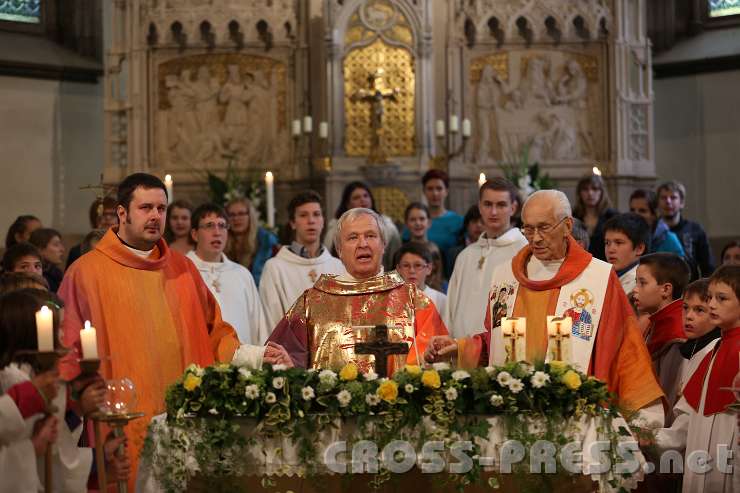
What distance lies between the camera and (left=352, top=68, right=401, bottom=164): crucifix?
12.2 metres

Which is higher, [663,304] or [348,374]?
[663,304]

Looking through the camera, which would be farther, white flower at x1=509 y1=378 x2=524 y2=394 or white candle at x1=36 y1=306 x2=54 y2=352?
white flower at x1=509 y1=378 x2=524 y2=394

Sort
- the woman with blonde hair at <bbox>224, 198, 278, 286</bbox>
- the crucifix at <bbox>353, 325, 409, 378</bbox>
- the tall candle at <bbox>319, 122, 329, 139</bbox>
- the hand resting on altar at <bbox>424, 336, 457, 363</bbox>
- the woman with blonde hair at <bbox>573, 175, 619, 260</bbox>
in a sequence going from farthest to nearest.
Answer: the tall candle at <bbox>319, 122, 329, 139</bbox> < the woman with blonde hair at <bbox>573, 175, 619, 260</bbox> < the woman with blonde hair at <bbox>224, 198, 278, 286</bbox> < the hand resting on altar at <bbox>424, 336, 457, 363</bbox> < the crucifix at <bbox>353, 325, 409, 378</bbox>

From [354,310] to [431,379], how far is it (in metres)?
1.29

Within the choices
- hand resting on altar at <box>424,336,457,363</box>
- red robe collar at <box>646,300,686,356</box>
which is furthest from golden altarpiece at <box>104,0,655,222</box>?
hand resting on altar at <box>424,336,457,363</box>

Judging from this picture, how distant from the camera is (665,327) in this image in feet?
21.3

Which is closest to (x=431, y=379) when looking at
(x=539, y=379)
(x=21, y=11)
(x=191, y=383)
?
(x=539, y=379)

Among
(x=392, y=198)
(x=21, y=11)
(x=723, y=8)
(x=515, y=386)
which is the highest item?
(x=21, y=11)

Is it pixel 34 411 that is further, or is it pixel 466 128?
pixel 466 128

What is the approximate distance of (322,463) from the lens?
4.46m

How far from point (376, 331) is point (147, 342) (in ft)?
4.96

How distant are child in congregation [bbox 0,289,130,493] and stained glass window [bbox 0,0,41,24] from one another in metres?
10.4

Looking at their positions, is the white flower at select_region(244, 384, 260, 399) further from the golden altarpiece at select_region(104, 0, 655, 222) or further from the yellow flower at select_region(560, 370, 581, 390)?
the golden altarpiece at select_region(104, 0, 655, 222)

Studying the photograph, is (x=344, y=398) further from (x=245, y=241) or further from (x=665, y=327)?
(x=245, y=241)
